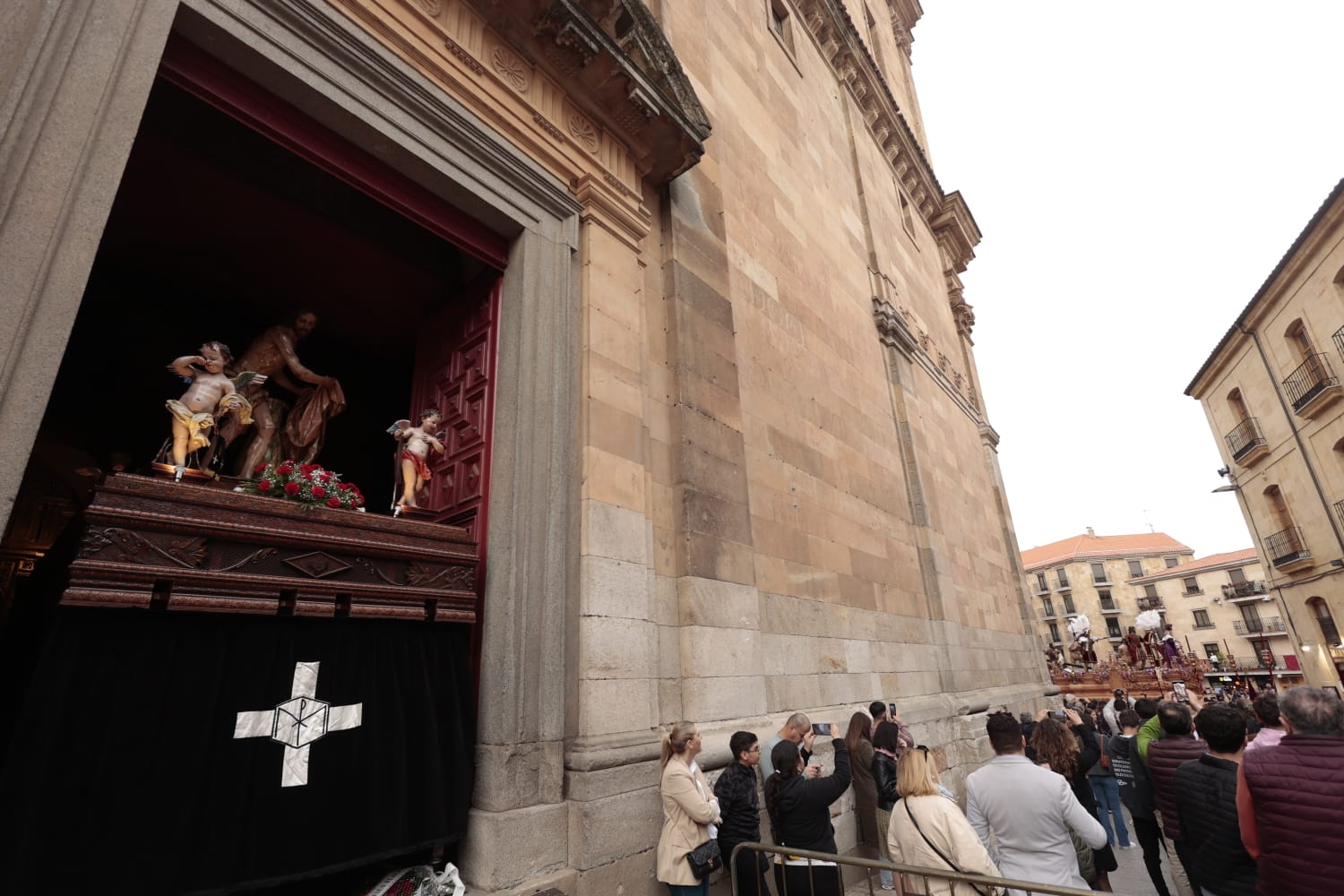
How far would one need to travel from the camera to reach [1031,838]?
11.1 feet

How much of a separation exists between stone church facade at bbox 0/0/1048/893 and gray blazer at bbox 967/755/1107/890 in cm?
215

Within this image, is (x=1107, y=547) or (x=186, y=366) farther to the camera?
(x=1107, y=547)

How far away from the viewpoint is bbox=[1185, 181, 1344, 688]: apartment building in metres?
18.3

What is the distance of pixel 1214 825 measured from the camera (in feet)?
11.5

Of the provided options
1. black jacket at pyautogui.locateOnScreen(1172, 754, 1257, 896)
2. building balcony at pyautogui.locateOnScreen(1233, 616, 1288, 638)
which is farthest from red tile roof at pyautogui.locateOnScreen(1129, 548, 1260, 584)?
black jacket at pyautogui.locateOnScreen(1172, 754, 1257, 896)

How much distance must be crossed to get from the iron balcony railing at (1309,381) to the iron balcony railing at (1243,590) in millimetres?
26937

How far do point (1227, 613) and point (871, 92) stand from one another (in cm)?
4764

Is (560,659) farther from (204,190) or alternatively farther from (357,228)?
(204,190)

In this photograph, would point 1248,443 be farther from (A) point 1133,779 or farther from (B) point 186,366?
(B) point 186,366

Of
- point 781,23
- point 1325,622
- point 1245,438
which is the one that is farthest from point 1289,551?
point 781,23

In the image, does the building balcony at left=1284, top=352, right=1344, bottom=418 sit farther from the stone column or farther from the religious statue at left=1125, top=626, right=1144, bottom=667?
the stone column

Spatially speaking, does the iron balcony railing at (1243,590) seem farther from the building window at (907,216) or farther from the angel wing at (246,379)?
the angel wing at (246,379)

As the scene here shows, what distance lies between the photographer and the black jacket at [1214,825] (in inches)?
133

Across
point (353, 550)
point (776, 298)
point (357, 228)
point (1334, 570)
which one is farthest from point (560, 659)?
point (1334, 570)
